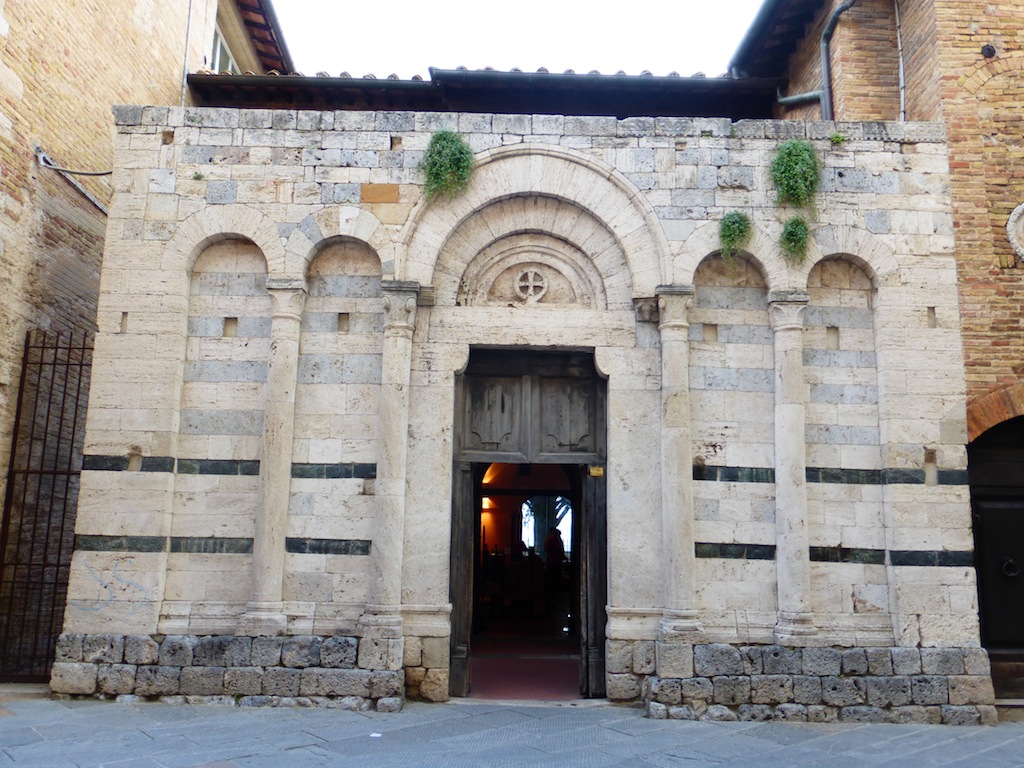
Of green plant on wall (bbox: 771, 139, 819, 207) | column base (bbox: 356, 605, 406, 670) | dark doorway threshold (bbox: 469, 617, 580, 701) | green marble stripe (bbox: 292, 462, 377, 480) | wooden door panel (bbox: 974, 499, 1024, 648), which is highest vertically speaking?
green plant on wall (bbox: 771, 139, 819, 207)

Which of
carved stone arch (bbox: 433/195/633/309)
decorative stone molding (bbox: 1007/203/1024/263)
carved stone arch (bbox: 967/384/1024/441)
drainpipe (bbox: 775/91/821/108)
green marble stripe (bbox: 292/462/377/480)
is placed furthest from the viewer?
drainpipe (bbox: 775/91/821/108)

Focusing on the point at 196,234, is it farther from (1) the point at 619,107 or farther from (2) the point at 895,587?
(2) the point at 895,587

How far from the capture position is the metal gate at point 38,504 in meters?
9.32

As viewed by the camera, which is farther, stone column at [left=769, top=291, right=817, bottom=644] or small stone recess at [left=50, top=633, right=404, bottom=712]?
stone column at [left=769, top=291, right=817, bottom=644]

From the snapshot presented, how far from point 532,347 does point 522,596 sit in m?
7.02

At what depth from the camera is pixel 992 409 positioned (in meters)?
8.72

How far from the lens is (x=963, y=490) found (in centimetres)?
830

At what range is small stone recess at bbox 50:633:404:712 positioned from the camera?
777 cm

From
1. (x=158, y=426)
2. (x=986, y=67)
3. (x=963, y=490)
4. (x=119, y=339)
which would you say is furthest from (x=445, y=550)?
(x=986, y=67)

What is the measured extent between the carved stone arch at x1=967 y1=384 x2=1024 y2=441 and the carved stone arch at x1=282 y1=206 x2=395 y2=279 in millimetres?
6320

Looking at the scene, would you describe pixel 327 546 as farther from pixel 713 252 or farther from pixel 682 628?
pixel 713 252

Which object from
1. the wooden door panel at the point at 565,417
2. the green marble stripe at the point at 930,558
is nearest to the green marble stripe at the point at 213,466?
the wooden door panel at the point at 565,417

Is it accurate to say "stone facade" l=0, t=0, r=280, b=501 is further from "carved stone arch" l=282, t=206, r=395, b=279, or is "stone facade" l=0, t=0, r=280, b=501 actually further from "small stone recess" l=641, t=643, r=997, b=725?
"small stone recess" l=641, t=643, r=997, b=725

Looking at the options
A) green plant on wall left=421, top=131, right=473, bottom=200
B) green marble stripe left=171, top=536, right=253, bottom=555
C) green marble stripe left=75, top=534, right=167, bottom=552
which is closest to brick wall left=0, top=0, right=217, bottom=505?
green marble stripe left=75, top=534, right=167, bottom=552
